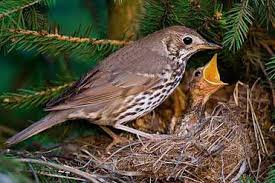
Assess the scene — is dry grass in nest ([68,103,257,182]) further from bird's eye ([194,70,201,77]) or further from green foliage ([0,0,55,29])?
green foliage ([0,0,55,29])

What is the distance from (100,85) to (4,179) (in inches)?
47.8

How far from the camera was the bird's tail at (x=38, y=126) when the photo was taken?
2857mm

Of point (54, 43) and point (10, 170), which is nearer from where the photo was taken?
point (10, 170)

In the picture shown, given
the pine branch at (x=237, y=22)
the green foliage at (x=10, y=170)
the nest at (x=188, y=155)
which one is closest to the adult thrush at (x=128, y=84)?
the nest at (x=188, y=155)

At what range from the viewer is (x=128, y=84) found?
307cm

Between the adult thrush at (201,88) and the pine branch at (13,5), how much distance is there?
80cm

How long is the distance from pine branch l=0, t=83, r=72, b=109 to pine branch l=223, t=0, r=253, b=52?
0.74 metres

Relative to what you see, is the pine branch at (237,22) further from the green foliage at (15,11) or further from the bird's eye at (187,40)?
the green foliage at (15,11)

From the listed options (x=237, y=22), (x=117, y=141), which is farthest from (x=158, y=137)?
(x=237, y=22)

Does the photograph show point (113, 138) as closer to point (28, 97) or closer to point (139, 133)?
point (139, 133)

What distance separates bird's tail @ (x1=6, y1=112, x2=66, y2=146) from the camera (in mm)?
2857

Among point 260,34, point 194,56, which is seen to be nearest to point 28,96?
point 194,56

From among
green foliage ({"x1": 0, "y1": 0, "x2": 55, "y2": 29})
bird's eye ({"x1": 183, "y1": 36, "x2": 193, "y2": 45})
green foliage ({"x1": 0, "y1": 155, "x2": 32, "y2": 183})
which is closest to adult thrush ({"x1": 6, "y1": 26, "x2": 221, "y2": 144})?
bird's eye ({"x1": 183, "y1": 36, "x2": 193, "y2": 45})

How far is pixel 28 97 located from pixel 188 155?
0.66 metres
